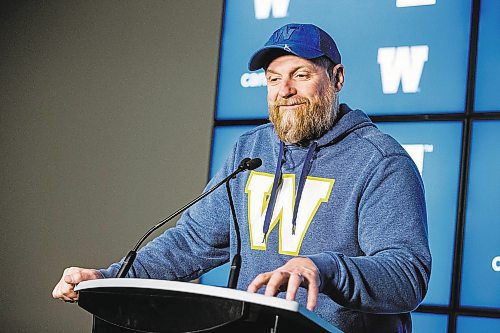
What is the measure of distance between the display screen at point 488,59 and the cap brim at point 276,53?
4.26 ft

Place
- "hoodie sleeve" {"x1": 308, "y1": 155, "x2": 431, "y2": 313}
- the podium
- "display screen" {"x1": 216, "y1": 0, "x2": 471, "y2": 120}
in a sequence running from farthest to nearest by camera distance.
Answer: "display screen" {"x1": 216, "y1": 0, "x2": 471, "y2": 120} < "hoodie sleeve" {"x1": 308, "y1": 155, "x2": 431, "y2": 313} < the podium

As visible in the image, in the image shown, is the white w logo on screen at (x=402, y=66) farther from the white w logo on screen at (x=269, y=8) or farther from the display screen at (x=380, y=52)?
the white w logo on screen at (x=269, y=8)

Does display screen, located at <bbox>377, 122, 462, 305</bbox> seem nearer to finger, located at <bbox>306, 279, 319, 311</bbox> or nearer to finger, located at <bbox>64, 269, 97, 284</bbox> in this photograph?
finger, located at <bbox>64, 269, 97, 284</bbox>

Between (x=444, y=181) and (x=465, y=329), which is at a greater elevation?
(x=444, y=181)

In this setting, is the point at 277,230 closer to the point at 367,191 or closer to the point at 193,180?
the point at 367,191

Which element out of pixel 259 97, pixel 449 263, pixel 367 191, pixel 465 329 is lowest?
pixel 465 329

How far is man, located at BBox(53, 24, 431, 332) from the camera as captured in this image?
1.94 m

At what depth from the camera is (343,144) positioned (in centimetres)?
227

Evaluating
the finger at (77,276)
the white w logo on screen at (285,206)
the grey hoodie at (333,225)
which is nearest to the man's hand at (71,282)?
the finger at (77,276)

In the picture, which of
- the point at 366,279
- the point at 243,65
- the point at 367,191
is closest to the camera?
the point at 366,279

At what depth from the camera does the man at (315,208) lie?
6.37 feet

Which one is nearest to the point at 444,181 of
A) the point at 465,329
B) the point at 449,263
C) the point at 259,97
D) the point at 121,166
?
the point at 449,263

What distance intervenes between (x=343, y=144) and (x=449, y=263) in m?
1.25

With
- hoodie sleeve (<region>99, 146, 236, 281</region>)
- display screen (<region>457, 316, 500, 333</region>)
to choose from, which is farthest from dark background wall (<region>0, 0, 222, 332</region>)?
hoodie sleeve (<region>99, 146, 236, 281</region>)
